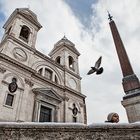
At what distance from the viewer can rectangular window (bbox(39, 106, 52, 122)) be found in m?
16.0

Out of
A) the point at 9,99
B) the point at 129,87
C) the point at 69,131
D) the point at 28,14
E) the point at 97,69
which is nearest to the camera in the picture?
the point at 69,131

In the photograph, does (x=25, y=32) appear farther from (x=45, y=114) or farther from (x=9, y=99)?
(x=45, y=114)

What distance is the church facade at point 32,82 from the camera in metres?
14.0

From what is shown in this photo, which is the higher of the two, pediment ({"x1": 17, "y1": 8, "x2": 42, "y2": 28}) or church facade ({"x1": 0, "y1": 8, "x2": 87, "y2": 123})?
pediment ({"x1": 17, "y1": 8, "x2": 42, "y2": 28})

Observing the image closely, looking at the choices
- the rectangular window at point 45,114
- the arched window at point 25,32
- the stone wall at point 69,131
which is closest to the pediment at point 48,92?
the rectangular window at point 45,114

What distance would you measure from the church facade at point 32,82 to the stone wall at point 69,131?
361 inches

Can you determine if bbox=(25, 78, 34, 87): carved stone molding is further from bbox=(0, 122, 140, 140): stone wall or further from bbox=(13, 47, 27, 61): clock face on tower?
bbox=(0, 122, 140, 140): stone wall

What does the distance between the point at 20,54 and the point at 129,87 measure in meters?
12.9

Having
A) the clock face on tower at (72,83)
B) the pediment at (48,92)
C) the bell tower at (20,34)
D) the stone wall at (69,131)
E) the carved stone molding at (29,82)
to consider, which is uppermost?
the bell tower at (20,34)

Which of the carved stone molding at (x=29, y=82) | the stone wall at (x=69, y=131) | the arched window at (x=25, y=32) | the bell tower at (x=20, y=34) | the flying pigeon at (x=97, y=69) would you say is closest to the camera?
the stone wall at (x=69, y=131)

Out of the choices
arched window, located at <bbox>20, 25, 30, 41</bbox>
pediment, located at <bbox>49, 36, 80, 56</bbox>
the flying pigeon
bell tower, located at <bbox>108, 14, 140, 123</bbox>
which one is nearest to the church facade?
arched window, located at <bbox>20, 25, 30, 41</bbox>

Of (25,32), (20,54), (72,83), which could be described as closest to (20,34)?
(25,32)

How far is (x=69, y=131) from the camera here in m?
4.34

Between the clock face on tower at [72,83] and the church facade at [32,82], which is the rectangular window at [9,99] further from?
the clock face on tower at [72,83]
